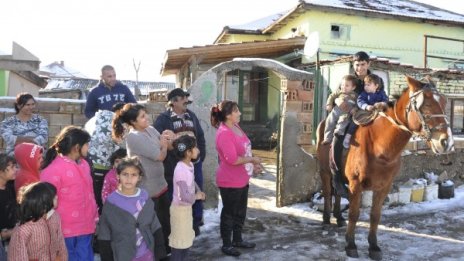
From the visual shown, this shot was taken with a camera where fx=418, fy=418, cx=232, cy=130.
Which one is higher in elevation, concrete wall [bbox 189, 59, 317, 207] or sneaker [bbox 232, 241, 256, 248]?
concrete wall [bbox 189, 59, 317, 207]

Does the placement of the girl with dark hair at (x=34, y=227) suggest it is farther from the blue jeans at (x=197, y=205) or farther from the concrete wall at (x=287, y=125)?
the concrete wall at (x=287, y=125)

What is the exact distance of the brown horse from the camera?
4.21 metres

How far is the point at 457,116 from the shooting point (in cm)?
1177

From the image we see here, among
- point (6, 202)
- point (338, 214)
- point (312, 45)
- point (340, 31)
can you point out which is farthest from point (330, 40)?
point (6, 202)

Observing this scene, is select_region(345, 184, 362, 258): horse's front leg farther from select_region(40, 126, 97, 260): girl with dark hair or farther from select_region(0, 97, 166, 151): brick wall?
select_region(0, 97, 166, 151): brick wall

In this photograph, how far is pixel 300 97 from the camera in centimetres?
706

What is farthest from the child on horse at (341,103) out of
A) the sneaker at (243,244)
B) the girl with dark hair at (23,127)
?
the girl with dark hair at (23,127)

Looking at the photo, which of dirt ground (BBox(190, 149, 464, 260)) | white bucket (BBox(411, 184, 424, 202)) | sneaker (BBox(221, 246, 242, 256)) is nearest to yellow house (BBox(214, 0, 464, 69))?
white bucket (BBox(411, 184, 424, 202))

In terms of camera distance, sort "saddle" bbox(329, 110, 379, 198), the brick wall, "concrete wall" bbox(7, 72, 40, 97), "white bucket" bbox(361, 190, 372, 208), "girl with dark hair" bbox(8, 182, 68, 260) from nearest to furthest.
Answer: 1. "girl with dark hair" bbox(8, 182, 68, 260)
2. "saddle" bbox(329, 110, 379, 198)
3. the brick wall
4. "white bucket" bbox(361, 190, 372, 208)
5. "concrete wall" bbox(7, 72, 40, 97)

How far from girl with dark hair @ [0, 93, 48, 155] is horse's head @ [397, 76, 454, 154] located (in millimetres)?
4259

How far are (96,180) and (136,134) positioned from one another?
0.95 m

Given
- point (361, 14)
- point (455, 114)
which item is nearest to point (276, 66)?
point (455, 114)

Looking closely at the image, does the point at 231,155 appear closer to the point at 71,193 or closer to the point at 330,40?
the point at 71,193

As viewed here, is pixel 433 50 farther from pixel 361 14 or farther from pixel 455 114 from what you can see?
pixel 455 114
